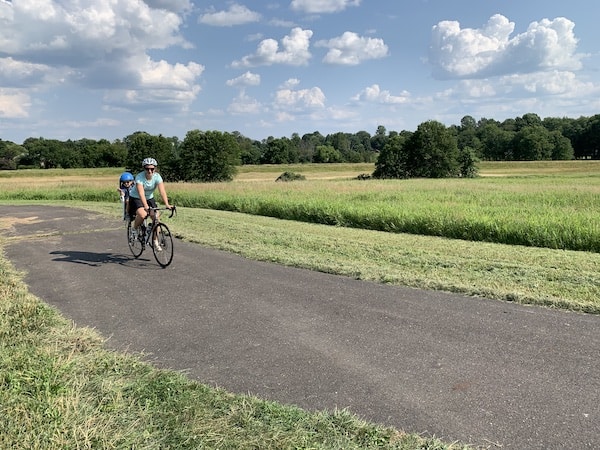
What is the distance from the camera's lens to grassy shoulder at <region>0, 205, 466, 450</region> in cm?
299

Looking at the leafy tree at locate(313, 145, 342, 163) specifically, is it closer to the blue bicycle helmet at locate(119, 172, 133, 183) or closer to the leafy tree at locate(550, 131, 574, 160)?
the leafy tree at locate(550, 131, 574, 160)

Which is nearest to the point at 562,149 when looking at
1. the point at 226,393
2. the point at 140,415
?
the point at 226,393

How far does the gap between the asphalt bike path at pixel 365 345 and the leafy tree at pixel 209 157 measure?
177ft

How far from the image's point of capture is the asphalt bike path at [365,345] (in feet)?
11.7

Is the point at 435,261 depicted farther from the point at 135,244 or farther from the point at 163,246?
A: the point at 135,244

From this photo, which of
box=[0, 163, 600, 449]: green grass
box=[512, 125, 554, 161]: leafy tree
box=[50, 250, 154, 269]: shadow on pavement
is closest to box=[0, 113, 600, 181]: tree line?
box=[512, 125, 554, 161]: leafy tree

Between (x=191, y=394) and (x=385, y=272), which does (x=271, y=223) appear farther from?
(x=191, y=394)

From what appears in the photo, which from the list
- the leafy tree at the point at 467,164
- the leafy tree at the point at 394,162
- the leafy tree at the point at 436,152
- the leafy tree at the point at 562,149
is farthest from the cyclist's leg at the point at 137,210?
the leafy tree at the point at 562,149

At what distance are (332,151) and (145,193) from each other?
135371mm

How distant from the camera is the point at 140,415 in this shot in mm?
3305

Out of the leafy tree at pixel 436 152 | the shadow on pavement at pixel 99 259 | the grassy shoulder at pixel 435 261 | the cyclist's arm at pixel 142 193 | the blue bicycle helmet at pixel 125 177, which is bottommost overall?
the grassy shoulder at pixel 435 261

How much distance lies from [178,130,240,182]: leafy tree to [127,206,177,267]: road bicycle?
52079 millimetres

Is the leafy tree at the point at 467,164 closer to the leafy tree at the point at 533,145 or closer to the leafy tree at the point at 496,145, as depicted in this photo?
the leafy tree at the point at 533,145

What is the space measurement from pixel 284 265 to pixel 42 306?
4.23 metres
